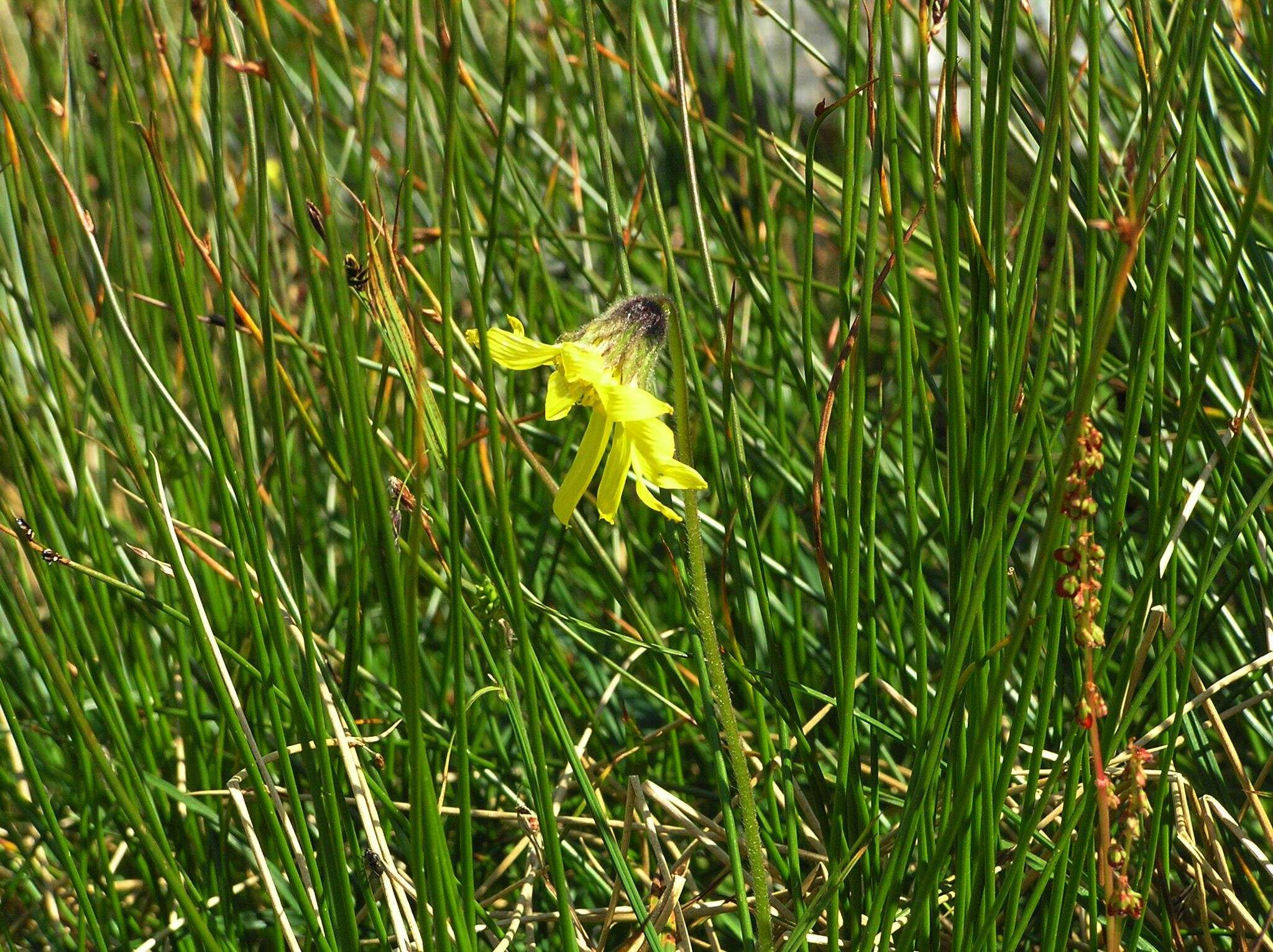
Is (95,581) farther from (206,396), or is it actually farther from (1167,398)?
(1167,398)

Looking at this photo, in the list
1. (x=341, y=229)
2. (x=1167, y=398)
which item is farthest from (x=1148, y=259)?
(x=341, y=229)

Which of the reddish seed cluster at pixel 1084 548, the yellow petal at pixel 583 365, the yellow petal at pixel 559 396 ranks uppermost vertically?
the yellow petal at pixel 583 365

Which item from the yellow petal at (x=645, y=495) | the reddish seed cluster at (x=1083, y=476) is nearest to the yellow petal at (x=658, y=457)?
the yellow petal at (x=645, y=495)

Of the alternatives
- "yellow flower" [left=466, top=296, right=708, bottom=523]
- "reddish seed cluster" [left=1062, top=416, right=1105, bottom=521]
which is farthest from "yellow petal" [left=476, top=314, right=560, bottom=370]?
"reddish seed cluster" [left=1062, top=416, right=1105, bottom=521]

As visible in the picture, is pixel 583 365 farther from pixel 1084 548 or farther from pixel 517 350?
pixel 1084 548

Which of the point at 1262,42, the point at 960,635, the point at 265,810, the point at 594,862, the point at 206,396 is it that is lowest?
the point at 594,862

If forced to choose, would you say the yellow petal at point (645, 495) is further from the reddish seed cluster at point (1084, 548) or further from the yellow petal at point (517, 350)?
the reddish seed cluster at point (1084, 548)
